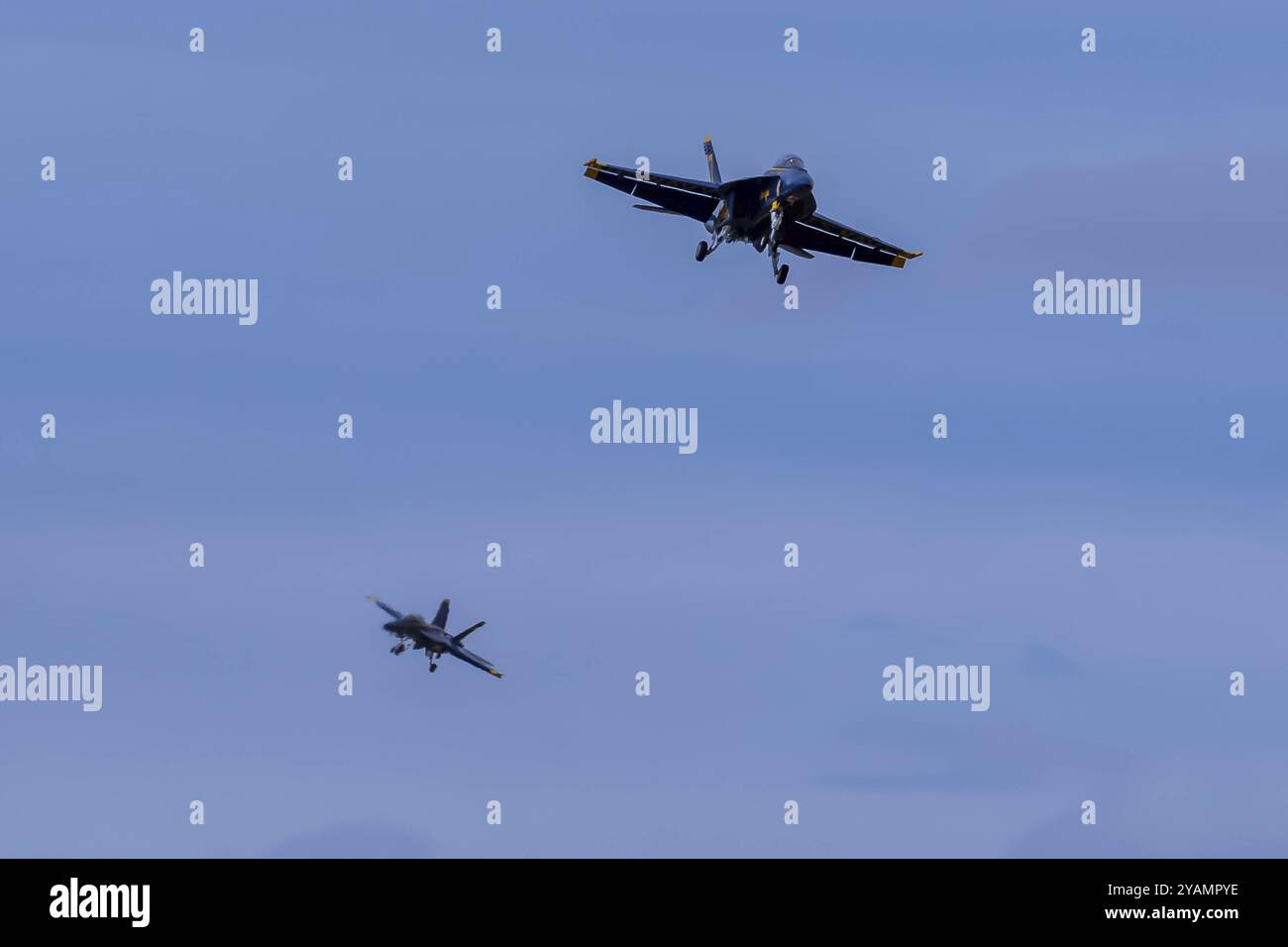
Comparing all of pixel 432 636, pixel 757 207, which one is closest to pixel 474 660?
pixel 432 636

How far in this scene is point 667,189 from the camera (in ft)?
385

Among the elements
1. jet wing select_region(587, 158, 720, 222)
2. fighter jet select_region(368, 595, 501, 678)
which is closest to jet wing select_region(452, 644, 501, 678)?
fighter jet select_region(368, 595, 501, 678)

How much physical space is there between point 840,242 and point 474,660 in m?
39.8

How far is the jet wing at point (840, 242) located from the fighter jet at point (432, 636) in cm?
3267

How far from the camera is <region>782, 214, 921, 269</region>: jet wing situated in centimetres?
12125

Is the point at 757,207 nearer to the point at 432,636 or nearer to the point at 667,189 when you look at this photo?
the point at 667,189

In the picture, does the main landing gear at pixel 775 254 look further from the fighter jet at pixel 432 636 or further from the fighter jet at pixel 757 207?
the fighter jet at pixel 432 636

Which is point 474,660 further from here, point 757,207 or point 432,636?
point 757,207

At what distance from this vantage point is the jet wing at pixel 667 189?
114562mm

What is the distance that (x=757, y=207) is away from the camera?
113m

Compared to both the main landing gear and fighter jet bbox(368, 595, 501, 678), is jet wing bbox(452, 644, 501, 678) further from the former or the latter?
the main landing gear

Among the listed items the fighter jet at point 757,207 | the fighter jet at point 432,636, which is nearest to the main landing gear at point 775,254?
the fighter jet at point 757,207

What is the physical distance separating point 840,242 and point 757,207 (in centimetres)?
1091
